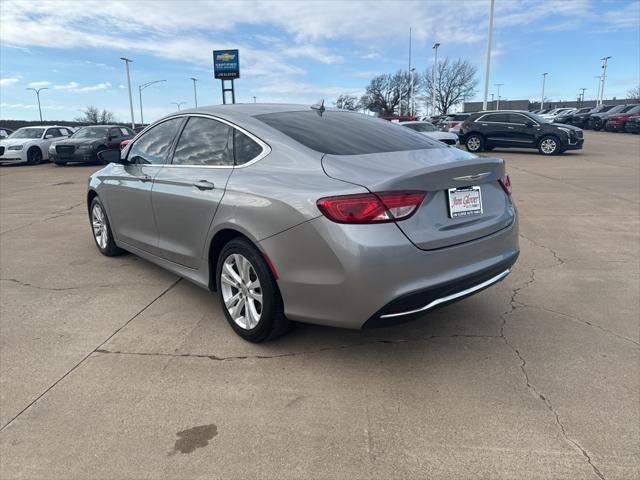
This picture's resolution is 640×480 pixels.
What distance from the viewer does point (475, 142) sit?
1998cm

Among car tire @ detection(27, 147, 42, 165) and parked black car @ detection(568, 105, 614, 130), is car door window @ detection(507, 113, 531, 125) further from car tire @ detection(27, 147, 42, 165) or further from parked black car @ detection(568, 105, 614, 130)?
parked black car @ detection(568, 105, 614, 130)

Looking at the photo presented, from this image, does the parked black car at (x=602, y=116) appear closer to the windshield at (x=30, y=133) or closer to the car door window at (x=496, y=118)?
the car door window at (x=496, y=118)

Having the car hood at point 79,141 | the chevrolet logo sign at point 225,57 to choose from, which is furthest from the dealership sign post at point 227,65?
the car hood at point 79,141

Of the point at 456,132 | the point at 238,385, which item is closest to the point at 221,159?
the point at 238,385

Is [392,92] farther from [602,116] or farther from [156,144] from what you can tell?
[156,144]

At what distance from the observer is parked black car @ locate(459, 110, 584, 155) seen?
1777 centimetres

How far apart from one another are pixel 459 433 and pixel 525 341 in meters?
1.25

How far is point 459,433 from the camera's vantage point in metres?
2.43

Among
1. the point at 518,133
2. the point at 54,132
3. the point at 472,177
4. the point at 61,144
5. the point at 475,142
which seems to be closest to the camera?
the point at 472,177

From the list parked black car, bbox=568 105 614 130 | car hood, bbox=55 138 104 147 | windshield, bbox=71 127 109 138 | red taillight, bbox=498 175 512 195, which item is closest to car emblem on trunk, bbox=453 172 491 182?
red taillight, bbox=498 175 512 195

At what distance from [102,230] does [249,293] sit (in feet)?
9.91

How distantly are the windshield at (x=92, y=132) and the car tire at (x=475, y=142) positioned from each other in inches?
560

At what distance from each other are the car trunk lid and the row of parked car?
1511 centimetres

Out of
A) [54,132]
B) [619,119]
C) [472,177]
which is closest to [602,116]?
[619,119]
